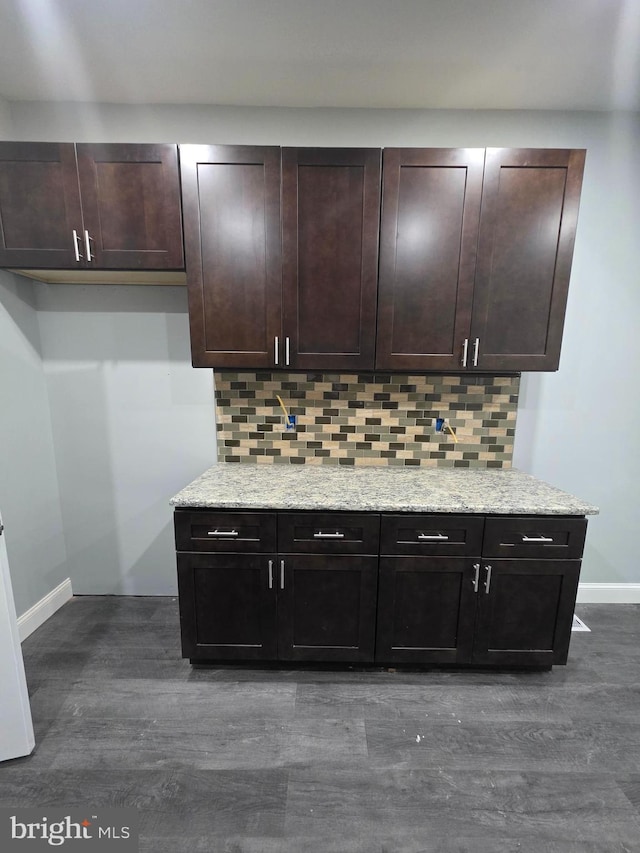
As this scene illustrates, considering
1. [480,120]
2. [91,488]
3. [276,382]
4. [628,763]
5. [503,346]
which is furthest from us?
[91,488]

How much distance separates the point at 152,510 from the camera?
7.64 ft

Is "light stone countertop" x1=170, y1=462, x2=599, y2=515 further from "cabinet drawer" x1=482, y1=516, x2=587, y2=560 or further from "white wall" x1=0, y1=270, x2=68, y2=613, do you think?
"white wall" x1=0, y1=270, x2=68, y2=613

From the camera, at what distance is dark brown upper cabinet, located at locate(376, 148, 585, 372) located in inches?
65.4

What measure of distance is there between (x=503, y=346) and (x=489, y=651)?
1.50 meters

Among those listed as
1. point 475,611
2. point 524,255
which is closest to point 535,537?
point 475,611

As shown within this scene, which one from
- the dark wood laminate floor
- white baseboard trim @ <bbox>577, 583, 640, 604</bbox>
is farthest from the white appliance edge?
white baseboard trim @ <bbox>577, 583, 640, 604</bbox>

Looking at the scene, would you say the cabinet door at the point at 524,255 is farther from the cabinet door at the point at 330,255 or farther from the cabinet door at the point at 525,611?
the cabinet door at the point at 525,611

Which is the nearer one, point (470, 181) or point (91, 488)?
point (470, 181)

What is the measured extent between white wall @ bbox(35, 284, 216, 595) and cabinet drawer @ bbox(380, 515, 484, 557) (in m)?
1.24

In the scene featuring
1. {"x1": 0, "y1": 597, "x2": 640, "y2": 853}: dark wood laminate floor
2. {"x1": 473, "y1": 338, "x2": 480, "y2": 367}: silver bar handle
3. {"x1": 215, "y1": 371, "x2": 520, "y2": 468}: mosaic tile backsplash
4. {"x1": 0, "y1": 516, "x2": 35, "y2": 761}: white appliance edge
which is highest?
{"x1": 473, "y1": 338, "x2": 480, "y2": 367}: silver bar handle

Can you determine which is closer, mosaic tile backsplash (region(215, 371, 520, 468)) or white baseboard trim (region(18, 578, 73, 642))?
white baseboard trim (region(18, 578, 73, 642))

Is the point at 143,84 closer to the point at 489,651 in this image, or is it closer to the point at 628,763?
the point at 489,651

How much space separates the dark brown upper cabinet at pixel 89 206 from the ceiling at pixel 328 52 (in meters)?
0.42

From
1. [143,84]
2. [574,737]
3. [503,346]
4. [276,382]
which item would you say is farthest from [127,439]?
[574,737]
